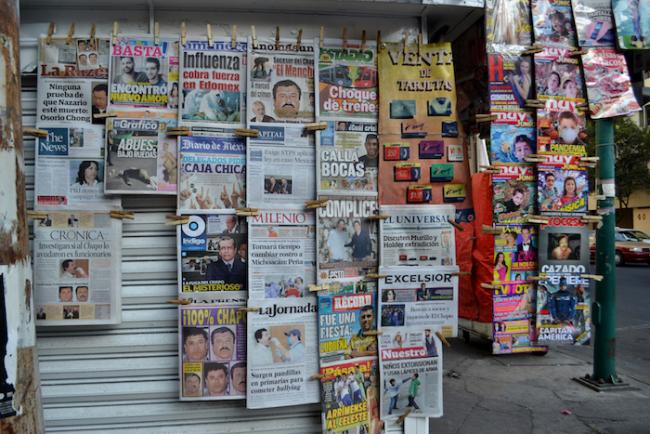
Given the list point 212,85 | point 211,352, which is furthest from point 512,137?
point 211,352

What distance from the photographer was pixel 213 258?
10.5 ft

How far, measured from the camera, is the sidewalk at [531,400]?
4.43 m

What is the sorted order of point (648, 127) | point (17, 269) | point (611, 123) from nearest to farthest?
point (17, 269) < point (611, 123) < point (648, 127)

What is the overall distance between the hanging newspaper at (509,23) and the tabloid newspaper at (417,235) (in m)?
1.31

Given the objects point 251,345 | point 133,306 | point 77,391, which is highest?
point 133,306

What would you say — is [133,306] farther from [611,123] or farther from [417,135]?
[611,123]

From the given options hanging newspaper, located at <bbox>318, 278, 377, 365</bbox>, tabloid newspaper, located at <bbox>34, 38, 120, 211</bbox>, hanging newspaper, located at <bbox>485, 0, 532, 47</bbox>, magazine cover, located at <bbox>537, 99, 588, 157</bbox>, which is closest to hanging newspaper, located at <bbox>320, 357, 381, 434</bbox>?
hanging newspaper, located at <bbox>318, 278, 377, 365</bbox>

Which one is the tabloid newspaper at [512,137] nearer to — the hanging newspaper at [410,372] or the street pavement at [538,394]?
the hanging newspaper at [410,372]

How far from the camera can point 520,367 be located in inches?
247

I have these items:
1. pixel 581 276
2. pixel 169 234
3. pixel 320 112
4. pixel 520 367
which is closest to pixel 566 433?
pixel 581 276

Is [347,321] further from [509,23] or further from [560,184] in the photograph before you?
[509,23]

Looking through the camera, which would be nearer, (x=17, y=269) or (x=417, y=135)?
(x=17, y=269)

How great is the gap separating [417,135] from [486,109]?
26.8 inches

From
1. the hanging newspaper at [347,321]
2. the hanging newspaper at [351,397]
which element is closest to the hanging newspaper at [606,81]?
the hanging newspaper at [347,321]
